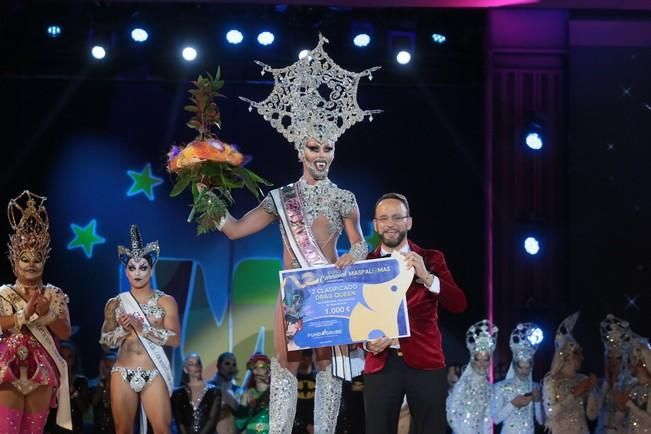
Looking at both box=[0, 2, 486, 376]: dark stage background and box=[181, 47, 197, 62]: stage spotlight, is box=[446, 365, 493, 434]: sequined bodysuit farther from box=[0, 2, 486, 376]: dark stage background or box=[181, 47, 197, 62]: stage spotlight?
box=[181, 47, 197, 62]: stage spotlight

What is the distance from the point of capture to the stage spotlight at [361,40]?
1034 centimetres

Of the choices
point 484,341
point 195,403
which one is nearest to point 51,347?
point 195,403

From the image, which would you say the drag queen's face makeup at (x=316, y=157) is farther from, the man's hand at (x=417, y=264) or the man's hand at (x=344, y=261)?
the man's hand at (x=417, y=264)

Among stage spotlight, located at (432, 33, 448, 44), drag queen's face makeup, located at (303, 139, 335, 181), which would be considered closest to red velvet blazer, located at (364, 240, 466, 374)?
drag queen's face makeup, located at (303, 139, 335, 181)

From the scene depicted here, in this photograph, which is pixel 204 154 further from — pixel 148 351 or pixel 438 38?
pixel 438 38

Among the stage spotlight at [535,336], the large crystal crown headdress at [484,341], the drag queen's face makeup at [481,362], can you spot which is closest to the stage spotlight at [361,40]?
the large crystal crown headdress at [484,341]

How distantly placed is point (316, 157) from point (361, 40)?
3998 mm

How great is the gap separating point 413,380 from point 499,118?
473 cm

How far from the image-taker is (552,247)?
33.2ft

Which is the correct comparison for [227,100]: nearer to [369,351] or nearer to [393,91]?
[393,91]

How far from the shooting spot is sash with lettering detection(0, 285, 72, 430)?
22.1 ft

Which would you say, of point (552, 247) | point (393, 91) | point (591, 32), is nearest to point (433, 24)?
point (393, 91)

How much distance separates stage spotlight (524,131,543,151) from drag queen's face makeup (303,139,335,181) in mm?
3972

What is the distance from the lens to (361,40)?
407 inches
